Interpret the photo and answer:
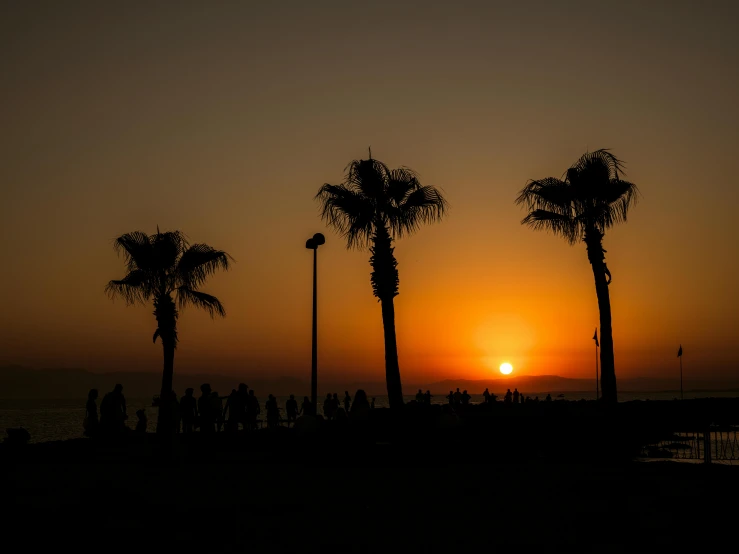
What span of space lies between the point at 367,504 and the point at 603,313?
20.5 metres

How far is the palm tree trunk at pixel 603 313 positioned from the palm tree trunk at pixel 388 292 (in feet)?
24.8

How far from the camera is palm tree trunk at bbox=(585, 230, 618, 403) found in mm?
30922

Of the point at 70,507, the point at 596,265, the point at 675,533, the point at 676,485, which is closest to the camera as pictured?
the point at 675,533

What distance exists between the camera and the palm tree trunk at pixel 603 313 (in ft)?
101

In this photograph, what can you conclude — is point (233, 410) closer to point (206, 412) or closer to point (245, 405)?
point (245, 405)

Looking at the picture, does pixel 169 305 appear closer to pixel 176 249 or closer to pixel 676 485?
pixel 176 249

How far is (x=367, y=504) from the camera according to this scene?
1277cm

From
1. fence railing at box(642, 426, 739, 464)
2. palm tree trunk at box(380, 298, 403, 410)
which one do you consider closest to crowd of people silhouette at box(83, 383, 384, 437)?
palm tree trunk at box(380, 298, 403, 410)

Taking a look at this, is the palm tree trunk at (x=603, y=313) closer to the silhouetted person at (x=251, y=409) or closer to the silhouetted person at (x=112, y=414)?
the silhouetted person at (x=251, y=409)

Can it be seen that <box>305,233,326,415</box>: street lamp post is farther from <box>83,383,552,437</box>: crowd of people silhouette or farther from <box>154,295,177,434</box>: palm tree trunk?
<box>154,295,177,434</box>: palm tree trunk

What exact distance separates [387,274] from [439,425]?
343 inches

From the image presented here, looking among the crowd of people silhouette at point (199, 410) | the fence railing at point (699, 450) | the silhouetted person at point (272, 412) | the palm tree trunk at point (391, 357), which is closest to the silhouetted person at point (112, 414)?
the crowd of people silhouette at point (199, 410)

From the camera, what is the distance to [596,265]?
31750 mm

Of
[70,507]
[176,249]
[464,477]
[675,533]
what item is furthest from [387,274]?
[675,533]
